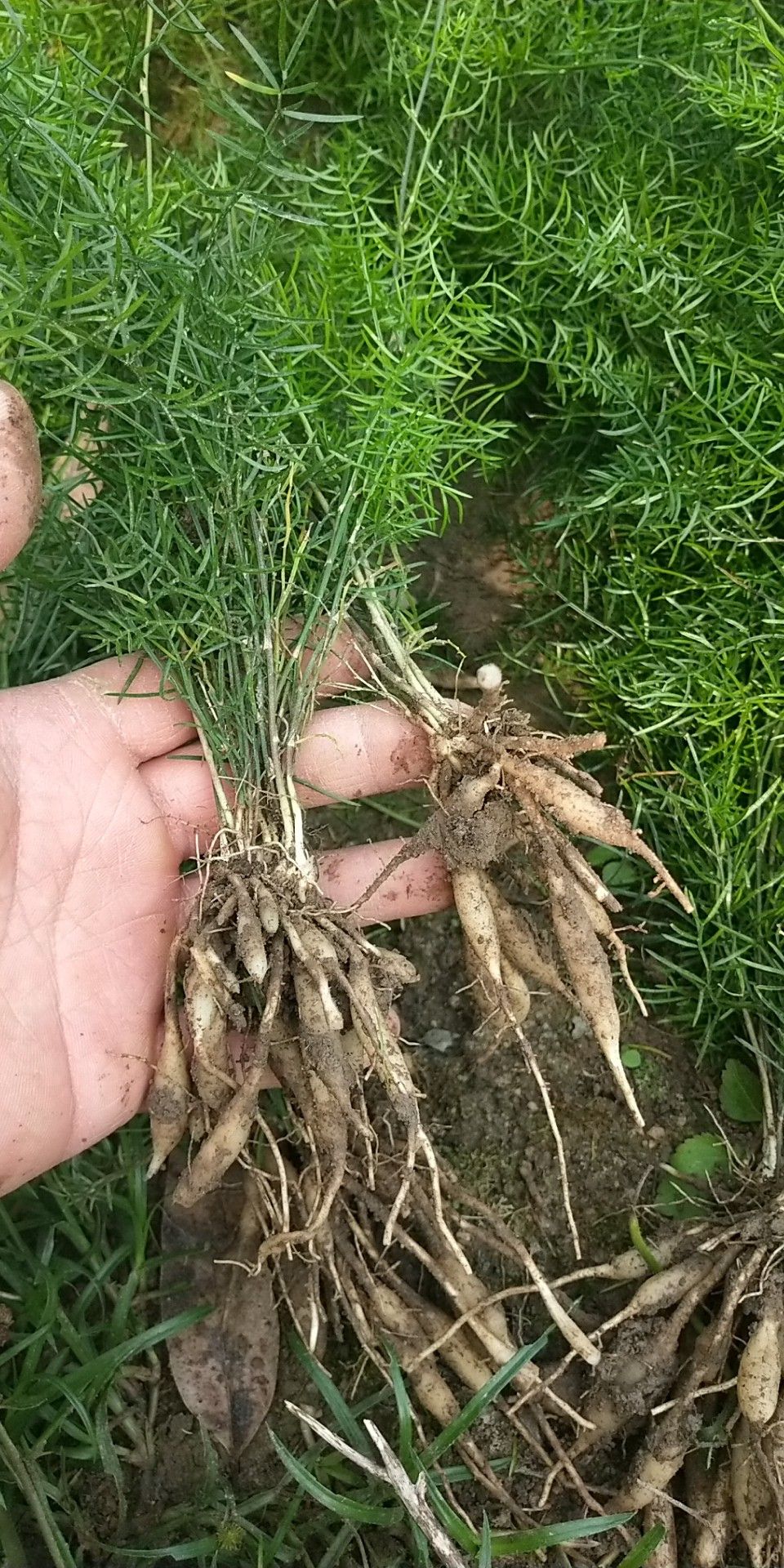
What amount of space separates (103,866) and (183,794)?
175mm

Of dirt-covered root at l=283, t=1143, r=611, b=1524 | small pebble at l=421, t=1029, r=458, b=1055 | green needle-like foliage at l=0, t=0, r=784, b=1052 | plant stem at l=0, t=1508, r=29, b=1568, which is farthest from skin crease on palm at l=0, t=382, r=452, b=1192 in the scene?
plant stem at l=0, t=1508, r=29, b=1568

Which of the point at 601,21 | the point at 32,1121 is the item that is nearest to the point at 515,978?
the point at 32,1121

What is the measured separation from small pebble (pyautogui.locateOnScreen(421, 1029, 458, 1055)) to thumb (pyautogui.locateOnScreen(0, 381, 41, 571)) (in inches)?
42.4

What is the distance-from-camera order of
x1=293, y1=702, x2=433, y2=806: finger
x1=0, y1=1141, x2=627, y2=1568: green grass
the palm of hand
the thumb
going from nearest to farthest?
the thumb, the palm of hand, x1=0, y1=1141, x2=627, y2=1568: green grass, x1=293, y1=702, x2=433, y2=806: finger

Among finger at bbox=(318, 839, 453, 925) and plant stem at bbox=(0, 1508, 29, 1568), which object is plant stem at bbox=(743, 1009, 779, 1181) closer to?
finger at bbox=(318, 839, 453, 925)

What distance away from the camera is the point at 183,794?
5.53 ft

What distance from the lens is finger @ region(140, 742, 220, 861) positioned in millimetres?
1677

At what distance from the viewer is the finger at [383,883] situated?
1708 mm

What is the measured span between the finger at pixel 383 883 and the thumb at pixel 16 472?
0.67 meters

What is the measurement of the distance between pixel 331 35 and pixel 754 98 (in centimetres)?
85

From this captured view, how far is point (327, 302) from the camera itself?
1632 mm

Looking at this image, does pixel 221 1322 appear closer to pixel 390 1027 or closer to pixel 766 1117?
pixel 390 1027

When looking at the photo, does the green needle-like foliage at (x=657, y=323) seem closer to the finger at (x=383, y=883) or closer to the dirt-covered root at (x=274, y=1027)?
the finger at (x=383, y=883)

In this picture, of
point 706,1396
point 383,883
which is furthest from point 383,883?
point 706,1396
